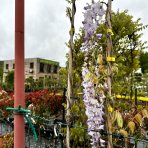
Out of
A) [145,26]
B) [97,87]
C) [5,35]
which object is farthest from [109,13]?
[145,26]

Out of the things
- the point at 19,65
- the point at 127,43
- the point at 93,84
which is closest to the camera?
the point at 19,65

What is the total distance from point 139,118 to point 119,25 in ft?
14.4

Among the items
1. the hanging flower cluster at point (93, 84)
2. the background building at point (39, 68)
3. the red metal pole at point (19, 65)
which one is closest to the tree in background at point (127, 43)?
the hanging flower cluster at point (93, 84)

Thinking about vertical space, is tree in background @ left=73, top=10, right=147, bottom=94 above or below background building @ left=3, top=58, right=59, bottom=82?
below

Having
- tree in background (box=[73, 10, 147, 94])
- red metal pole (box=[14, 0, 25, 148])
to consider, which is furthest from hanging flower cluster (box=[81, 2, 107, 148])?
tree in background (box=[73, 10, 147, 94])

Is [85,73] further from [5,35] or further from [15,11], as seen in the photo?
[15,11]

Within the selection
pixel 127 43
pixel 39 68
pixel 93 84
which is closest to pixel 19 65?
pixel 93 84

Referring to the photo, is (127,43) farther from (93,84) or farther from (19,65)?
(19,65)

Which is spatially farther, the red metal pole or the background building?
the background building

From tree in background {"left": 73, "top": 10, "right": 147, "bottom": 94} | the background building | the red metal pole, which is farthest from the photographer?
the background building

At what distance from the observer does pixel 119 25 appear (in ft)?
18.7

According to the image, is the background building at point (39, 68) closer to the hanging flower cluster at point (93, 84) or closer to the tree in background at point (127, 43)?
the tree in background at point (127, 43)

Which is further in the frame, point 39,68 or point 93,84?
point 39,68

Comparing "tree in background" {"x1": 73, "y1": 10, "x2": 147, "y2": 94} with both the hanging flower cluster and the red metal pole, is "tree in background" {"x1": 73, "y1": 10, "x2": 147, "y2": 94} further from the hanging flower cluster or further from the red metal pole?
the red metal pole
